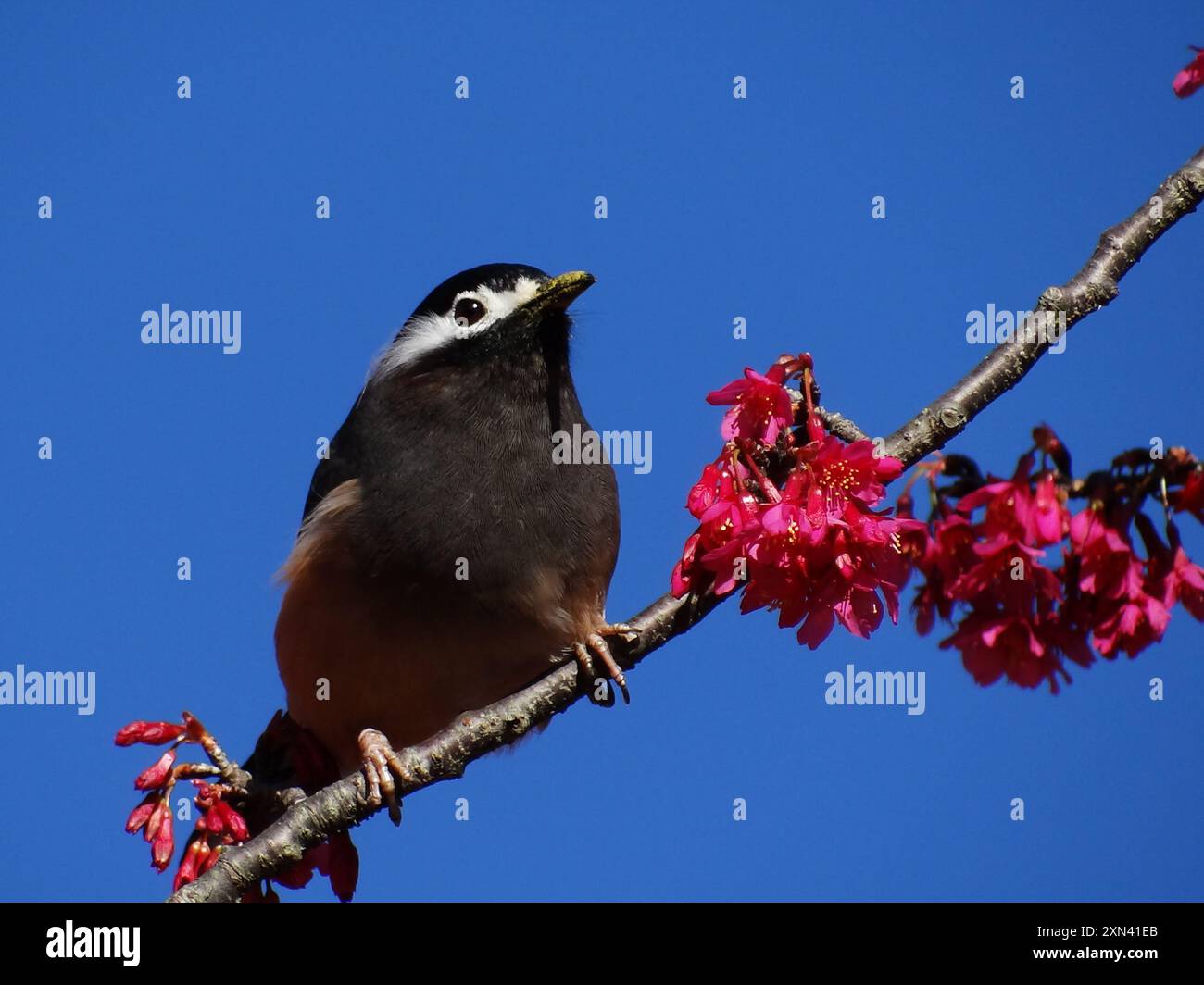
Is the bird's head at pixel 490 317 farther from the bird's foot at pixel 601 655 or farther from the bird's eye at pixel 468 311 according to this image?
the bird's foot at pixel 601 655

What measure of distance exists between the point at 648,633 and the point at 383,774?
1.06 m

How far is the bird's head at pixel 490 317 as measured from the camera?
234 inches

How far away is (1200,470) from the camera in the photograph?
285 centimetres

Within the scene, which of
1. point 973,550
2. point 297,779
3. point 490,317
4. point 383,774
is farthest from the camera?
point 490,317

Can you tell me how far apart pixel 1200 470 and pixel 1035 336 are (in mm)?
1031

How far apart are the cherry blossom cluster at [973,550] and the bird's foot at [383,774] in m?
1.38

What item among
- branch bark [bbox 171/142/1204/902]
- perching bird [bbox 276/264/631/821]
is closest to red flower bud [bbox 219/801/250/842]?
branch bark [bbox 171/142/1204/902]

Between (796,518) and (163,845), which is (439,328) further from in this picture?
(796,518)

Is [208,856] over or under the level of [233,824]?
under

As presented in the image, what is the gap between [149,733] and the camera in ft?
15.2

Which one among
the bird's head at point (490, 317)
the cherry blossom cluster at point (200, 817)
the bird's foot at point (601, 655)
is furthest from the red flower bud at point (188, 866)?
the bird's head at point (490, 317)

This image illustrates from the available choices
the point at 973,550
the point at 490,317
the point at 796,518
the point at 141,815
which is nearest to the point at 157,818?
the point at 141,815
